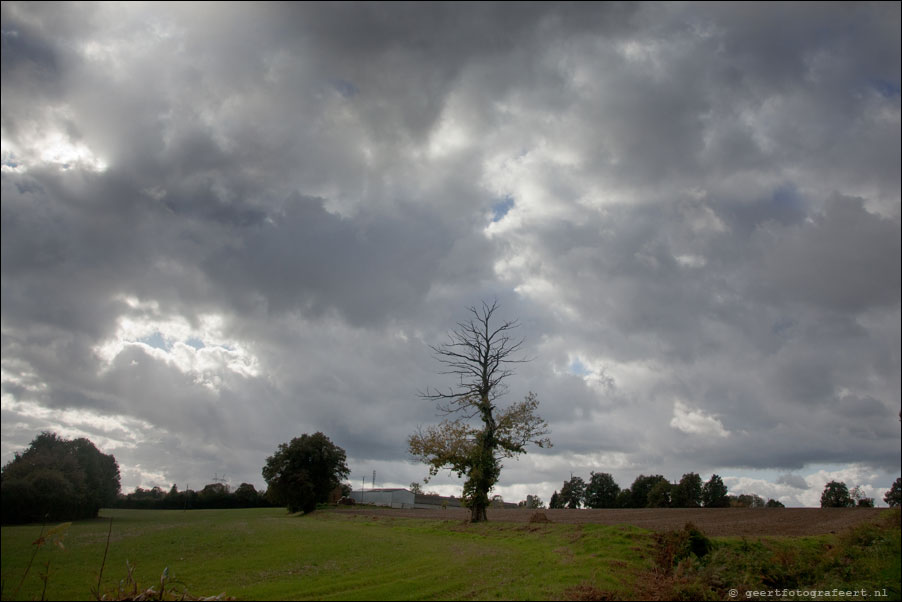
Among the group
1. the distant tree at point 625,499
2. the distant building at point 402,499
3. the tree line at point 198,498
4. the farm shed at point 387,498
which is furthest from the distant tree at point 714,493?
the tree line at point 198,498

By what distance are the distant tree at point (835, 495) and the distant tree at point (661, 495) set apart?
18.2 metres

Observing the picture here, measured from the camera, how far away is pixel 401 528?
36.3 m

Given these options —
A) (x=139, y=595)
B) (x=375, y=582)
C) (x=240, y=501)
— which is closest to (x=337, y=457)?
(x=240, y=501)

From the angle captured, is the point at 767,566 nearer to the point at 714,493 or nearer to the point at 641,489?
the point at 714,493

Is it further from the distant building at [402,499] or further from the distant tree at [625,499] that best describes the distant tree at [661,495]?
the distant building at [402,499]

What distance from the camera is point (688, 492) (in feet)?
234

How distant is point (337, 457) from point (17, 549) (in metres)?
41.8

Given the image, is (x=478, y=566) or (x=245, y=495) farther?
(x=245, y=495)

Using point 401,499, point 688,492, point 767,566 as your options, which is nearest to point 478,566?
point 767,566

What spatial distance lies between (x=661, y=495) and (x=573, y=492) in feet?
84.5

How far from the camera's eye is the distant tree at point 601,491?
301ft

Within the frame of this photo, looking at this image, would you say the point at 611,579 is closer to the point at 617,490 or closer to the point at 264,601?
the point at 264,601

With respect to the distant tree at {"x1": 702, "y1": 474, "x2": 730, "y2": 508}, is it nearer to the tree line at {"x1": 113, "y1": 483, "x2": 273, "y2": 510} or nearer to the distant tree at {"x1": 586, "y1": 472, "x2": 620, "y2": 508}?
the distant tree at {"x1": 586, "y1": 472, "x2": 620, "y2": 508}


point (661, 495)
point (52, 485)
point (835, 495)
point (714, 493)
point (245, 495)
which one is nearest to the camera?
point (52, 485)
